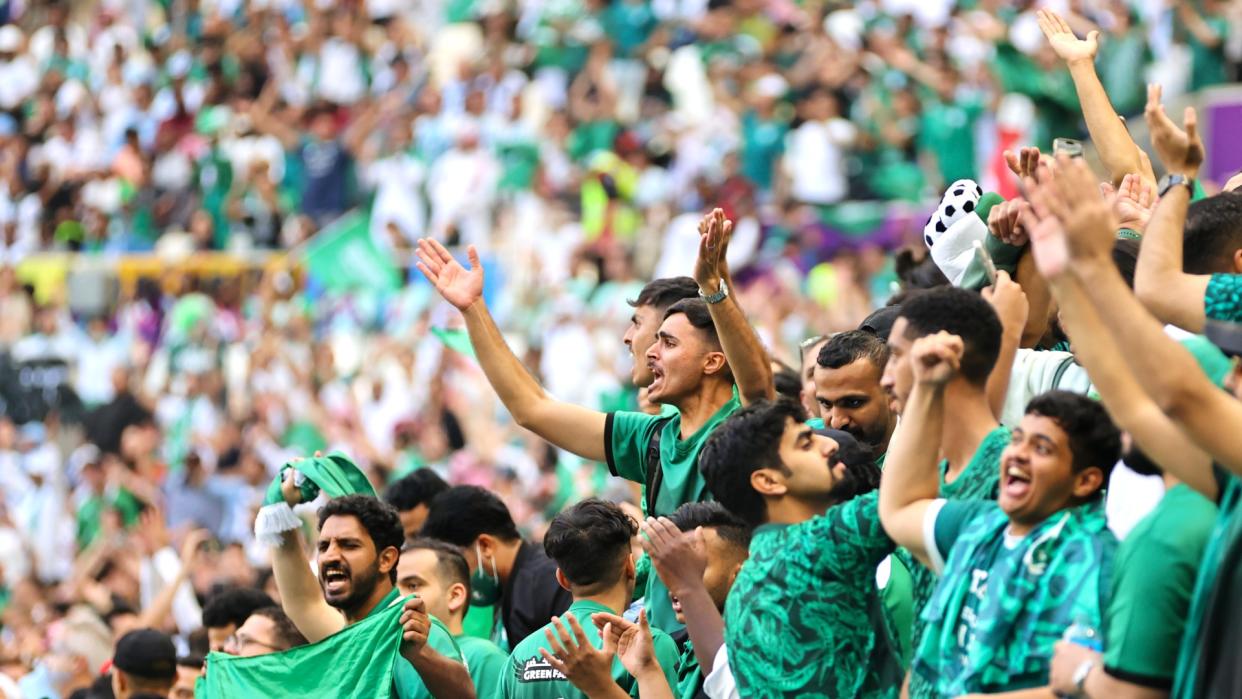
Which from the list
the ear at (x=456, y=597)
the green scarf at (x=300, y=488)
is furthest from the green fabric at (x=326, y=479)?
the ear at (x=456, y=597)

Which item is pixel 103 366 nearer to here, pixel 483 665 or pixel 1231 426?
pixel 483 665

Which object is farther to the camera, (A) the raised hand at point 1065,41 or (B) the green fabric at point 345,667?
(A) the raised hand at point 1065,41

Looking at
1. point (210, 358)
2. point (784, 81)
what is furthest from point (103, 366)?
point (784, 81)

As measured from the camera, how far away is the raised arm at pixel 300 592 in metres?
6.19

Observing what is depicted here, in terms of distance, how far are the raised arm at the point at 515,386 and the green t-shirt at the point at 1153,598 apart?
2.65 meters

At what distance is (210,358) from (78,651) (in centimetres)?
881

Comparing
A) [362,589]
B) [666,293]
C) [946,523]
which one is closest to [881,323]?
[666,293]

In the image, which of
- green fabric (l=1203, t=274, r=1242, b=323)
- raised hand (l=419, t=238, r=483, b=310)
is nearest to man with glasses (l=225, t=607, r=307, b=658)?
raised hand (l=419, t=238, r=483, b=310)

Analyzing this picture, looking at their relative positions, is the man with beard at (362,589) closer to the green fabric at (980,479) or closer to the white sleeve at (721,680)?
the white sleeve at (721,680)

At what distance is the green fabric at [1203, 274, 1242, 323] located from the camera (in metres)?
4.51

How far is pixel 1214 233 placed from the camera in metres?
5.00

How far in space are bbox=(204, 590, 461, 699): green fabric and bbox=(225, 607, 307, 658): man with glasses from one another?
59cm

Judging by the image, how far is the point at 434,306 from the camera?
16922 mm

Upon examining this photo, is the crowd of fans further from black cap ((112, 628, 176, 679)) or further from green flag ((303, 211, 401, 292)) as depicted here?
green flag ((303, 211, 401, 292))
